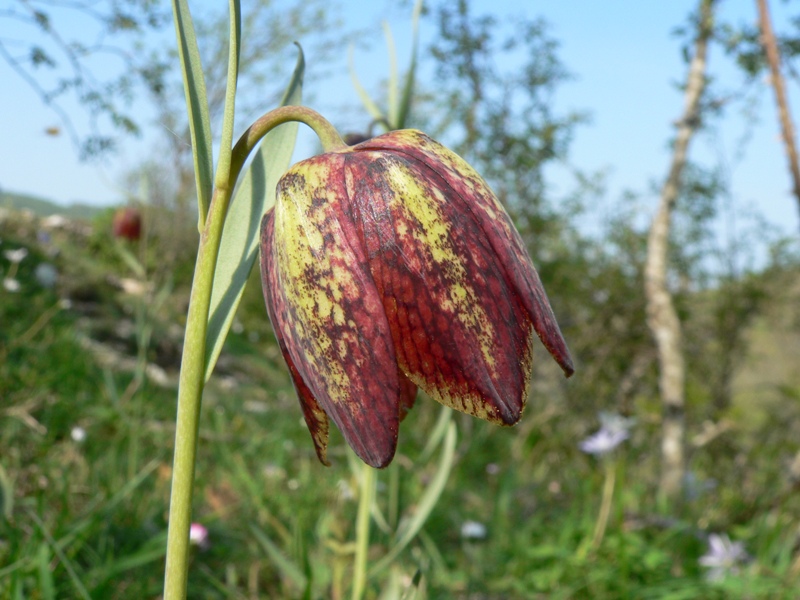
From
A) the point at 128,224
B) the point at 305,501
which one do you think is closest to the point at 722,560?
the point at 305,501

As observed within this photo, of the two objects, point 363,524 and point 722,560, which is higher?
point 363,524

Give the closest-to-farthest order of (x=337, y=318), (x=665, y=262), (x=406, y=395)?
1. (x=337, y=318)
2. (x=406, y=395)
3. (x=665, y=262)

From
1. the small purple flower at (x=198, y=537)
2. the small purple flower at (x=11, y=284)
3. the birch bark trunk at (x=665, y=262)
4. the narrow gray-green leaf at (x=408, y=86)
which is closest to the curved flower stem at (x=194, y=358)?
the narrow gray-green leaf at (x=408, y=86)

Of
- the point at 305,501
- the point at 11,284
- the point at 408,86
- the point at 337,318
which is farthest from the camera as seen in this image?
the point at 11,284

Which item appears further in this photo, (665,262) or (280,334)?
(665,262)

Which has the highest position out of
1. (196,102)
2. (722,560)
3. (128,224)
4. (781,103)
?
(781,103)

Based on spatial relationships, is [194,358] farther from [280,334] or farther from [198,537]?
[198,537]

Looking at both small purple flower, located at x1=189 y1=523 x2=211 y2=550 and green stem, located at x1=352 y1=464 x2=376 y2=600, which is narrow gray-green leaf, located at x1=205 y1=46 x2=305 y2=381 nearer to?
green stem, located at x1=352 y1=464 x2=376 y2=600

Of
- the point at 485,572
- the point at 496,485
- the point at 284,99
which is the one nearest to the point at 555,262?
the point at 496,485
